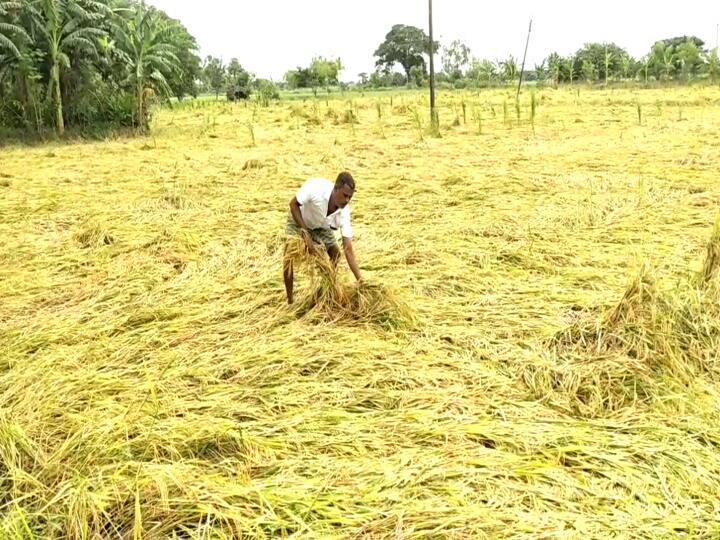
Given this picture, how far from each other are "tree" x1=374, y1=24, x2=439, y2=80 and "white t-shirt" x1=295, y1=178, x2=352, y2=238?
64687mm

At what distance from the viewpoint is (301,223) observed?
11.7 ft

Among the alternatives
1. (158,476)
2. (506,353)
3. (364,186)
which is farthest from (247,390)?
(364,186)

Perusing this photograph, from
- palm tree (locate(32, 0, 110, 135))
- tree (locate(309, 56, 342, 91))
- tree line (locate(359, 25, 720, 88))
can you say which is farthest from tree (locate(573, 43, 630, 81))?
palm tree (locate(32, 0, 110, 135))

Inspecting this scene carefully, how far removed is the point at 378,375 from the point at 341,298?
0.75 meters

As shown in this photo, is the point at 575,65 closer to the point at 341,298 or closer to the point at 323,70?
the point at 323,70

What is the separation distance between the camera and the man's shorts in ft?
12.0

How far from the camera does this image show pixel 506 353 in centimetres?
305

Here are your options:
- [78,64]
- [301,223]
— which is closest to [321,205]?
[301,223]

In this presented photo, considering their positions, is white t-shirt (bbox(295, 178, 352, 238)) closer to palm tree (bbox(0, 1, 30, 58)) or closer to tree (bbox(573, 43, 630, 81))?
palm tree (bbox(0, 1, 30, 58))

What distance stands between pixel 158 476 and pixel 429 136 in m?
10.7

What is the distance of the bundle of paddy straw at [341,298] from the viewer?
11.1 feet

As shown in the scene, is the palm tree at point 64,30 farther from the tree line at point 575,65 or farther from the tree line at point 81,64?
the tree line at point 575,65

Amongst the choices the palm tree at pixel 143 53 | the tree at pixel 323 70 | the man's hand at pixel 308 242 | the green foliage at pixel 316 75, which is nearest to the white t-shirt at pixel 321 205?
the man's hand at pixel 308 242

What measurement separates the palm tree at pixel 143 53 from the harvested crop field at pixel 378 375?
867 centimetres
